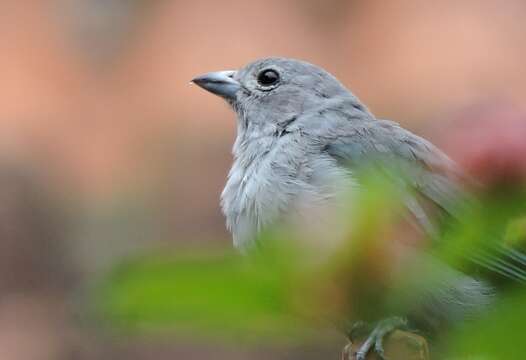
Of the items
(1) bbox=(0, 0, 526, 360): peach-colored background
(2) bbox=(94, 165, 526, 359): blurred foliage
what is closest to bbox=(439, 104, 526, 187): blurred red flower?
(2) bbox=(94, 165, 526, 359): blurred foliage

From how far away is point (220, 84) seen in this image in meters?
3.63

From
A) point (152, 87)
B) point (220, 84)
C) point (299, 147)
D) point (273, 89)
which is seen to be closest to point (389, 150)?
point (299, 147)

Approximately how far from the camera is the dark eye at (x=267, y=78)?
3.64 meters

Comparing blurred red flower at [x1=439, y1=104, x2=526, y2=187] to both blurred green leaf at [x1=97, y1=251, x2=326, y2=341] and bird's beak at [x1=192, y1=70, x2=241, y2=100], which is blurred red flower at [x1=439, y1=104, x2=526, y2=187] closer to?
blurred green leaf at [x1=97, y1=251, x2=326, y2=341]

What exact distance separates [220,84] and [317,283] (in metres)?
3.00

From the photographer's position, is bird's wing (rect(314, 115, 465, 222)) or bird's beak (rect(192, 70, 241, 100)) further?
bird's beak (rect(192, 70, 241, 100))

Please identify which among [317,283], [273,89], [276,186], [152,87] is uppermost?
[317,283]

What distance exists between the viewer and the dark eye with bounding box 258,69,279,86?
143 inches

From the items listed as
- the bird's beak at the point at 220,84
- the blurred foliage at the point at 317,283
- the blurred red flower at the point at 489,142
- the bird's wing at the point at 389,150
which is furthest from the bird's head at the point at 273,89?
the blurred foliage at the point at 317,283

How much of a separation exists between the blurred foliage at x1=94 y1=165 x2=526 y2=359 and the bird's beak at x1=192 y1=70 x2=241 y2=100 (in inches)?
115

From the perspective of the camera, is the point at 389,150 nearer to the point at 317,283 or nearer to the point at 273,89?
the point at 273,89

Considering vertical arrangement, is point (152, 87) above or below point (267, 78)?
below

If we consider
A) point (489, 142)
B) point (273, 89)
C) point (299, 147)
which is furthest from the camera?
point (273, 89)

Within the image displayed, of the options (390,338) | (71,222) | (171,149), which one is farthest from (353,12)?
(390,338)
